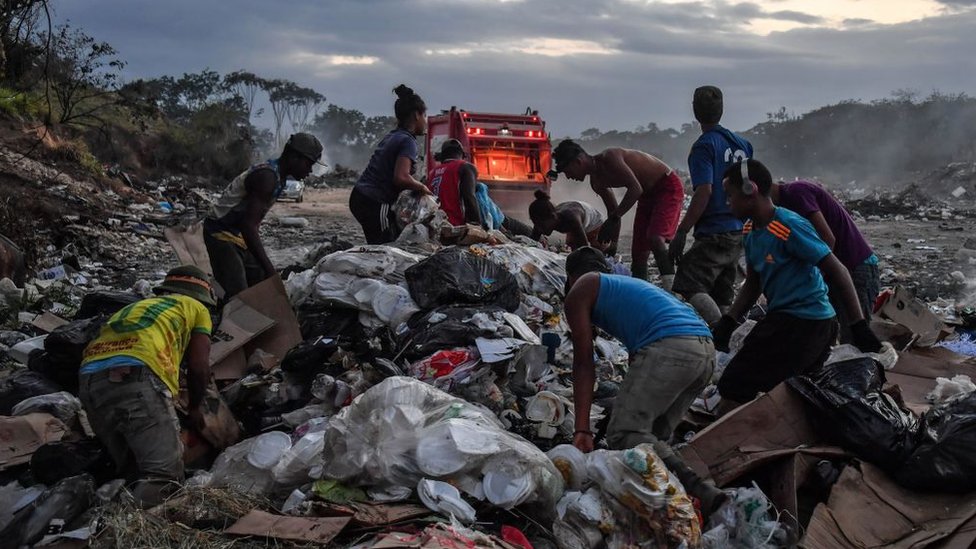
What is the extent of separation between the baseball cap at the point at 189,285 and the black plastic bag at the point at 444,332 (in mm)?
1153

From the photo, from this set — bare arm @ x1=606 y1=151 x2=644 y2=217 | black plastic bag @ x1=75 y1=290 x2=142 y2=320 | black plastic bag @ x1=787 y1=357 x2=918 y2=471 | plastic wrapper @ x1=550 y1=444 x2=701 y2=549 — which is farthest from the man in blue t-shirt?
black plastic bag @ x1=75 y1=290 x2=142 y2=320

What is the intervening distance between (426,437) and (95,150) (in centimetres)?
1934

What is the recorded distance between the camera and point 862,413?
3492 millimetres

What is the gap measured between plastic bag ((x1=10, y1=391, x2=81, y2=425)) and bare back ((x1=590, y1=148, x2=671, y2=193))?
3613 millimetres

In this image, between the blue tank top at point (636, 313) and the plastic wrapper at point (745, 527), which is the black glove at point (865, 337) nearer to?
the blue tank top at point (636, 313)

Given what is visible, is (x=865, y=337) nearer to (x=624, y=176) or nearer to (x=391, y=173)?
(x=624, y=176)

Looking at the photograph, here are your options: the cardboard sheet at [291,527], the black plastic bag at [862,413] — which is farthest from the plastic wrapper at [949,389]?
the cardboard sheet at [291,527]

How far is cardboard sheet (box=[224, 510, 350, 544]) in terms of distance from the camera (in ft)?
9.25

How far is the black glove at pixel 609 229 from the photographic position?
632cm

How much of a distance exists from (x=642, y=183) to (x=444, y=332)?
7.30 feet

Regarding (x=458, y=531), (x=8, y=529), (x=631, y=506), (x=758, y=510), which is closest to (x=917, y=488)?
(x=758, y=510)

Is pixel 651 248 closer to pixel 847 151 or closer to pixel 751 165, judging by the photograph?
pixel 751 165

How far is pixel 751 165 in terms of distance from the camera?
12.9 feet

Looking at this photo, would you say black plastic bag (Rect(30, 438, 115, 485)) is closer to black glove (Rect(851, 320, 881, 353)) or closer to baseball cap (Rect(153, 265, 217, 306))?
baseball cap (Rect(153, 265, 217, 306))
